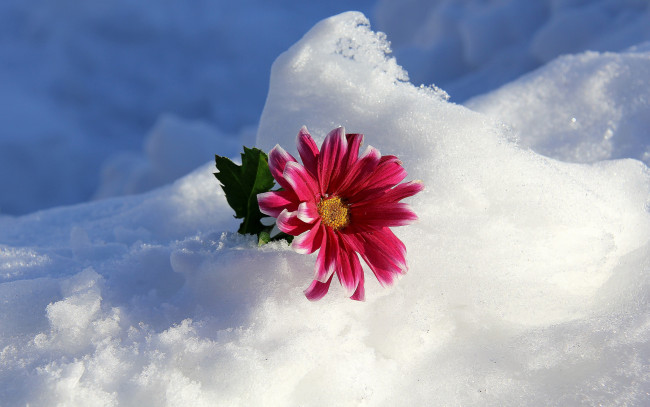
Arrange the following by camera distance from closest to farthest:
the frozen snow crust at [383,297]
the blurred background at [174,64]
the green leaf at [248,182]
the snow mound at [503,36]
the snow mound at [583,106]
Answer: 1. the frozen snow crust at [383,297]
2. the green leaf at [248,182]
3. the snow mound at [583,106]
4. the snow mound at [503,36]
5. the blurred background at [174,64]

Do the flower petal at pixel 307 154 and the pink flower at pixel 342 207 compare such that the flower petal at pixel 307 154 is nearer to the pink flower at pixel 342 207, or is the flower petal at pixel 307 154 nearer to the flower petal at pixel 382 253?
the pink flower at pixel 342 207

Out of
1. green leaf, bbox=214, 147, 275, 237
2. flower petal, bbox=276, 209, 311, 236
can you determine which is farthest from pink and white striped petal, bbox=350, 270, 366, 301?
green leaf, bbox=214, 147, 275, 237

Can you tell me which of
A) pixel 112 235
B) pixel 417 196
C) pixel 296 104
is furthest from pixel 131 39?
pixel 417 196

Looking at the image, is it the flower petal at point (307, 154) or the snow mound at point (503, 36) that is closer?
the flower petal at point (307, 154)

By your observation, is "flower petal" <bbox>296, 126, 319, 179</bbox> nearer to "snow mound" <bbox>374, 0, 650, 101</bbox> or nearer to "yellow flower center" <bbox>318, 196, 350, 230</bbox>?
"yellow flower center" <bbox>318, 196, 350, 230</bbox>

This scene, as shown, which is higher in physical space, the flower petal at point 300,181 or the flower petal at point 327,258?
the flower petal at point 300,181

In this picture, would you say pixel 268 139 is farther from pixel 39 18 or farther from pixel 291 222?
pixel 39 18

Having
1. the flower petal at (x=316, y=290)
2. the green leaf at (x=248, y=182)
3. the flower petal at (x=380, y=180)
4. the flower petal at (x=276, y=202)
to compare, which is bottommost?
the flower petal at (x=316, y=290)

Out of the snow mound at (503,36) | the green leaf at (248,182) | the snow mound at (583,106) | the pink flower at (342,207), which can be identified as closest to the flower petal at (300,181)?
the pink flower at (342,207)
